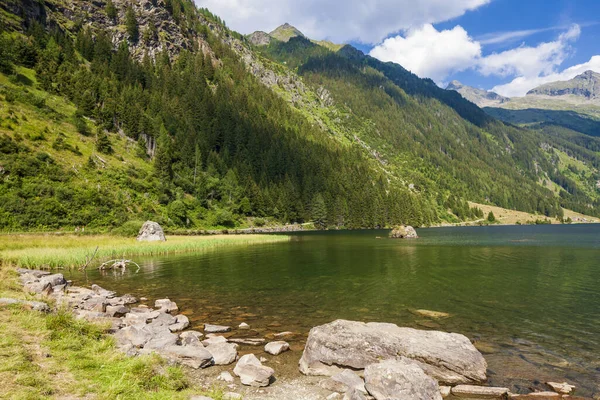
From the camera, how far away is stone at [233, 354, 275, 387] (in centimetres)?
1242

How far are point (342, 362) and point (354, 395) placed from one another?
3473mm

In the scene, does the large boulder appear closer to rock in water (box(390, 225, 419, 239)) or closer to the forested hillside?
the forested hillside

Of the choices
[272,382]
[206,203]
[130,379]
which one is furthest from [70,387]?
[206,203]

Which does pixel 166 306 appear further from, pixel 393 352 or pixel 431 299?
pixel 431 299

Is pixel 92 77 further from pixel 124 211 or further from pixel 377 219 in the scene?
pixel 377 219

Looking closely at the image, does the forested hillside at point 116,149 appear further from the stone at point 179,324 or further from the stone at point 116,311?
the stone at point 179,324

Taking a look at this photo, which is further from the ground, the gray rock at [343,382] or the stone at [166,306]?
the gray rock at [343,382]

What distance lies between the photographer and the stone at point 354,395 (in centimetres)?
1055

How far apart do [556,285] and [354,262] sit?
2493 cm

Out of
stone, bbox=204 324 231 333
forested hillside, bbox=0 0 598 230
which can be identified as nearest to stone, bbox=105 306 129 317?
stone, bbox=204 324 231 333

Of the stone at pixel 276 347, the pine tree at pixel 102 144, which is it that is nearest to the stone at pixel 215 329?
the stone at pixel 276 347

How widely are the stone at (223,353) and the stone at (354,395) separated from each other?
5763 millimetres

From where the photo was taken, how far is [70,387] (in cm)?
877

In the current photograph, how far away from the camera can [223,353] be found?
14.8m
